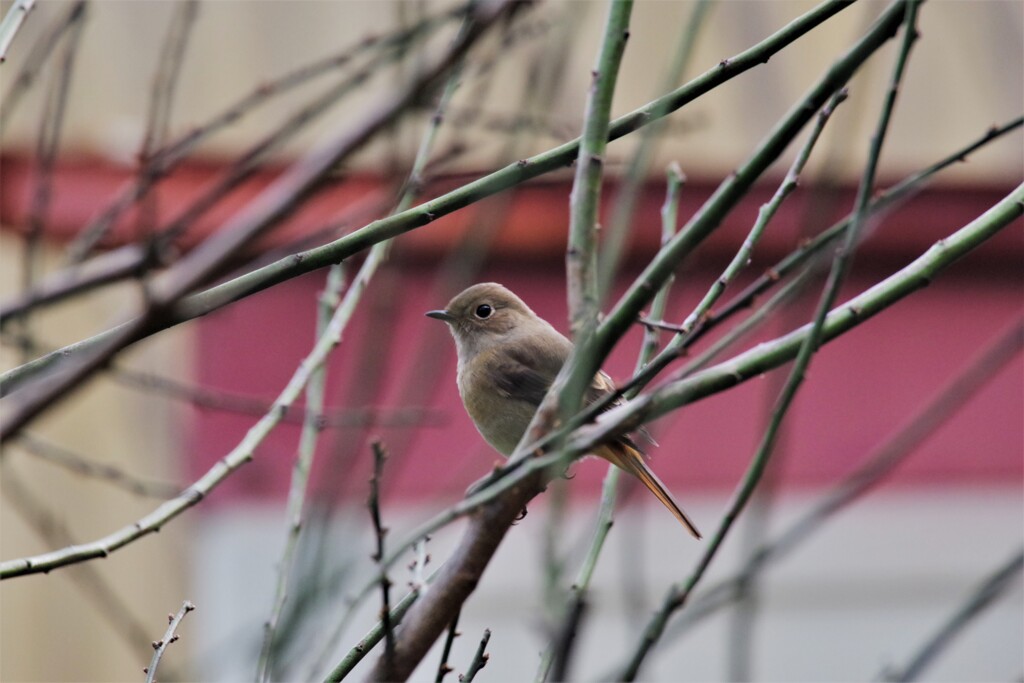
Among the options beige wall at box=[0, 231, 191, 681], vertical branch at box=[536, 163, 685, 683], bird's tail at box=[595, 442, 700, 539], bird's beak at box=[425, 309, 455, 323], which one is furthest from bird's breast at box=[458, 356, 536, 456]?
beige wall at box=[0, 231, 191, 681]

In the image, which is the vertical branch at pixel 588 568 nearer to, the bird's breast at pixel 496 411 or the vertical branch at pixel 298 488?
the vertical branch at pixel 298 488

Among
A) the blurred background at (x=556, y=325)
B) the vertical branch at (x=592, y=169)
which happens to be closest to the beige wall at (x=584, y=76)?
the blurred background at (x=556, y=325)

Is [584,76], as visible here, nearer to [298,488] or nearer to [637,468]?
[637,468]

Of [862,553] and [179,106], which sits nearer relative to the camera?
[179,106]

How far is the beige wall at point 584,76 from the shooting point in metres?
5.96

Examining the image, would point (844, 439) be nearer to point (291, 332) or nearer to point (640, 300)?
point (291, 332)

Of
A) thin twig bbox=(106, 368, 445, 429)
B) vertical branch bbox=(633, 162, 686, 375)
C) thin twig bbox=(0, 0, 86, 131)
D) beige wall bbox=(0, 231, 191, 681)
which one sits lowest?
vertical branch bbox=(633, 162, 686, 375)

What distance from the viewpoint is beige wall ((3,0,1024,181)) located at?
5961 mm

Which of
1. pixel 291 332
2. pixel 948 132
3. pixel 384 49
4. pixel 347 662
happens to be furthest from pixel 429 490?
pixel 347 662

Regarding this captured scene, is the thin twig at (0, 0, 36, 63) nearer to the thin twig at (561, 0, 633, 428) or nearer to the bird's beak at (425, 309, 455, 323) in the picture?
the thin twig at (561, 0, 633, 428)

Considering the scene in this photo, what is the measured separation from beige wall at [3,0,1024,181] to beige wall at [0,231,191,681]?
0.96 meters

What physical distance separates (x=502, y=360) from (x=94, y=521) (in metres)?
3.37

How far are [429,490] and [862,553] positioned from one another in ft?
8.09

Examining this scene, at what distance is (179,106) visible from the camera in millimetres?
6125
